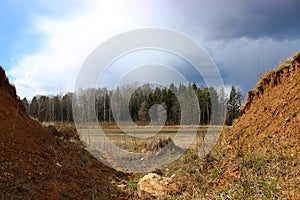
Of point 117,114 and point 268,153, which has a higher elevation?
point 117,114

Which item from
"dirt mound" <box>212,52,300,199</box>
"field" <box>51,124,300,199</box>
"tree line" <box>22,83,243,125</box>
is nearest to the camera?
"field" <box>51,124,300,199</box>

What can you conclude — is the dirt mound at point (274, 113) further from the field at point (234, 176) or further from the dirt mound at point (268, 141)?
the field at point (234, 176)

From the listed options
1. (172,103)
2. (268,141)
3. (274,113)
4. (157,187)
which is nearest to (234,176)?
(268,141)

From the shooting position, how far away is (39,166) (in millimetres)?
8305

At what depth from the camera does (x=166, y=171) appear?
1003 cm

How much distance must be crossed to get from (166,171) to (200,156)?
126 cm

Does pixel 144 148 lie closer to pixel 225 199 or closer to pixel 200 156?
pixel 200 156

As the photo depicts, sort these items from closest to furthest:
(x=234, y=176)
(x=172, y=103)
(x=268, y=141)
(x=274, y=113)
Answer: (x=234, y=176), (x=268, y=141), (x=274, y=113), (x=172, y=103)

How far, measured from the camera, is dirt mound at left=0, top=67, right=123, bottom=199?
6938mm

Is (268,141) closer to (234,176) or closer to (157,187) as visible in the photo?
(234,176)

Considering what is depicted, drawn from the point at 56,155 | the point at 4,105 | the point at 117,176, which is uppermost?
the point at 4,105

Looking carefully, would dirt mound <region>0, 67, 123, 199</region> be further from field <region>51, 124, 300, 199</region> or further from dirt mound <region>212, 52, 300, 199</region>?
dirt mound <region>212, 52, 300, 199</region>

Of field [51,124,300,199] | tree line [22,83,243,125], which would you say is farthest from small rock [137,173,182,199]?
tree line [22,83,243,125]

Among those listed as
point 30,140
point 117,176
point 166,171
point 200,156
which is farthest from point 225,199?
point 30,140
